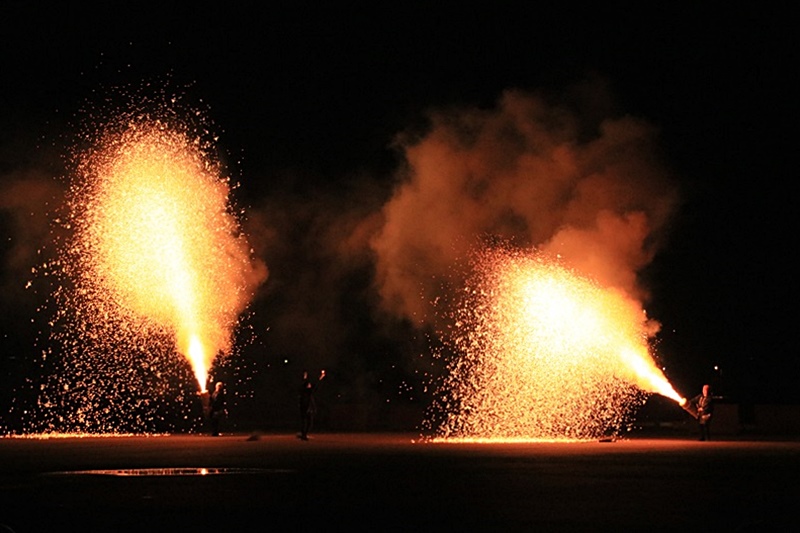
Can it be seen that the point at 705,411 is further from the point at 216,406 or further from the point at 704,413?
the point at 216,406

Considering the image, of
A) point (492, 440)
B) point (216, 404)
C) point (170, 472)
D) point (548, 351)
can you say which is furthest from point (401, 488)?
point (548, 351)

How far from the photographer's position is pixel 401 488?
51.3ft

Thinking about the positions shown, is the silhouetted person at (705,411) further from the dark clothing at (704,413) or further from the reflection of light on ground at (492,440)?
the reflection of light on ground at (492,440)

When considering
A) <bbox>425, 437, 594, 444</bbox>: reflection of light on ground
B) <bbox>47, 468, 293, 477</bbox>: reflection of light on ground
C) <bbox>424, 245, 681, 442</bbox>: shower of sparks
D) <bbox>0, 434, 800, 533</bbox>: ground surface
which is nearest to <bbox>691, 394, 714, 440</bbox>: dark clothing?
<bbox>424, 245, 681, 442</bbox>: shower of sparks

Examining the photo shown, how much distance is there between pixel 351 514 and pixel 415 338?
40947 millimetres

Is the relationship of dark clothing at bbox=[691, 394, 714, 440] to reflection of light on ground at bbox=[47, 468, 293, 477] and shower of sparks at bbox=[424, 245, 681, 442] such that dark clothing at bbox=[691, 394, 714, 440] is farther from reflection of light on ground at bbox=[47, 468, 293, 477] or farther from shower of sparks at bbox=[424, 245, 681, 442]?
reflection of light on ground at bbox=[47, 468, 293, 477]

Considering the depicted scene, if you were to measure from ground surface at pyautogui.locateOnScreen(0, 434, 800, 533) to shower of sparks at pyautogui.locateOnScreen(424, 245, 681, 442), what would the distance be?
6.31 meters

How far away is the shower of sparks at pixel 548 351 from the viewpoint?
32156 millimetres

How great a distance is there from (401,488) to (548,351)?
17863 mm

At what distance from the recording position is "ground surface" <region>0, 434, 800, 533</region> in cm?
1196

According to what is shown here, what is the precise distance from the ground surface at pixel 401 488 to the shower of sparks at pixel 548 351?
631cm

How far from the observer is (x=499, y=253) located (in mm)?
37750

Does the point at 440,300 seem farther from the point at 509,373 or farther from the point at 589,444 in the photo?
the point at 589,444

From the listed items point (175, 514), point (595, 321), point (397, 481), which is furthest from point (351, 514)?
point (595, 321)
